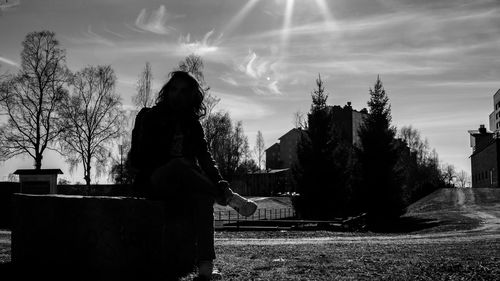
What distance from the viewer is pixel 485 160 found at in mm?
77375

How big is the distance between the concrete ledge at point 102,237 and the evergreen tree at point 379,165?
29701 millimetres

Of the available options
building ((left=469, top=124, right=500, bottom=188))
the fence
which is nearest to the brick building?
building ((left=469, top=124, right=500, bottom=188))

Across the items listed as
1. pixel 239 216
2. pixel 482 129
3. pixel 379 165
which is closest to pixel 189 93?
pixel 379 165

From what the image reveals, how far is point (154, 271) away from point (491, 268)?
3105mm

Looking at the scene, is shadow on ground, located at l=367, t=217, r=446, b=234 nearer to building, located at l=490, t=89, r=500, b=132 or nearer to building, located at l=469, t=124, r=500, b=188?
building, located at l=469, t=124, r=500, b=188

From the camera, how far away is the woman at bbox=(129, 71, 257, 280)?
378 centimetres

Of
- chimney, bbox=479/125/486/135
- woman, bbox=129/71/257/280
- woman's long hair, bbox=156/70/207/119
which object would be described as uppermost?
chimney, bbox=479/125/486/135

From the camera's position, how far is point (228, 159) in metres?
78.6

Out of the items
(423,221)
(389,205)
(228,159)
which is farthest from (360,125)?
(228,159)

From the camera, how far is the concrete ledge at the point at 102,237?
11.1ft

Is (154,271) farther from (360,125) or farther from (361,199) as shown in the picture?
(360,125)

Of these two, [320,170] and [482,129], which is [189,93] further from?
[482,129]

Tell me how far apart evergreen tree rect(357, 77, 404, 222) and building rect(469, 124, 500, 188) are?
40664 mm

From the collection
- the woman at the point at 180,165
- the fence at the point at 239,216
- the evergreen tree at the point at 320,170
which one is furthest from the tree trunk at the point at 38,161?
the woman at the point at 180,165
